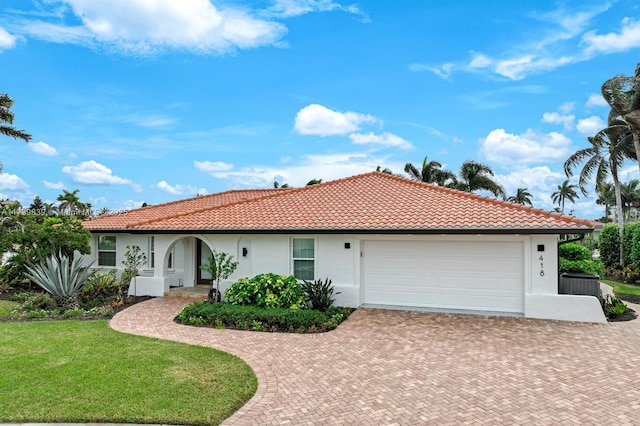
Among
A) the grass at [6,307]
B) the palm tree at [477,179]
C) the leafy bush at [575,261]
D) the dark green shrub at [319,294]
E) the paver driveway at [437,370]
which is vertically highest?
the palm tree at [477,179]

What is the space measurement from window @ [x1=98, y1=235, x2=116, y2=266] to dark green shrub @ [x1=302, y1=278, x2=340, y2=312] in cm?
991

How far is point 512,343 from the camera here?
358 inches

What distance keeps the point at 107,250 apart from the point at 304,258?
988 cm

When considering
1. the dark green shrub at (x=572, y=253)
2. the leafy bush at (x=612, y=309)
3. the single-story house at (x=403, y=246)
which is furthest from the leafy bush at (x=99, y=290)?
the dark green shrub at (x=572, y=253)

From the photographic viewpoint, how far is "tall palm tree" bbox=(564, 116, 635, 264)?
23.7 metres

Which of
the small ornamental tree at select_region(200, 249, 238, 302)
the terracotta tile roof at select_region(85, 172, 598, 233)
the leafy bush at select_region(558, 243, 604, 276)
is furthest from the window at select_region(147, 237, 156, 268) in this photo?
the leafy bush at select_region(558, 243, 604, 276)

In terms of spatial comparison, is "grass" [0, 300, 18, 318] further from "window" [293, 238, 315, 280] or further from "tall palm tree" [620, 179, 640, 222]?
"tall palm tree" [620, 179, 640, 222]

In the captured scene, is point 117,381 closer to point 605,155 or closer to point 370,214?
point 370,214

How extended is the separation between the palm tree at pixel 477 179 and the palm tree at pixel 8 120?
1265 inches

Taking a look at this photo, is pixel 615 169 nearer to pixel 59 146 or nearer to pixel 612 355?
pixel 612 355

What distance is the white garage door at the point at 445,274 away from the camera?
11922 mm

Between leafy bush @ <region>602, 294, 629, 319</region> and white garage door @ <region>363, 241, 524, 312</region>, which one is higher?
white garage door @ <region>363, 241, 524, 312</region>

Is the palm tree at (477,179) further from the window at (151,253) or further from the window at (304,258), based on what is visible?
the window at (151,253)

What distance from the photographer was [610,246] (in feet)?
87.8
